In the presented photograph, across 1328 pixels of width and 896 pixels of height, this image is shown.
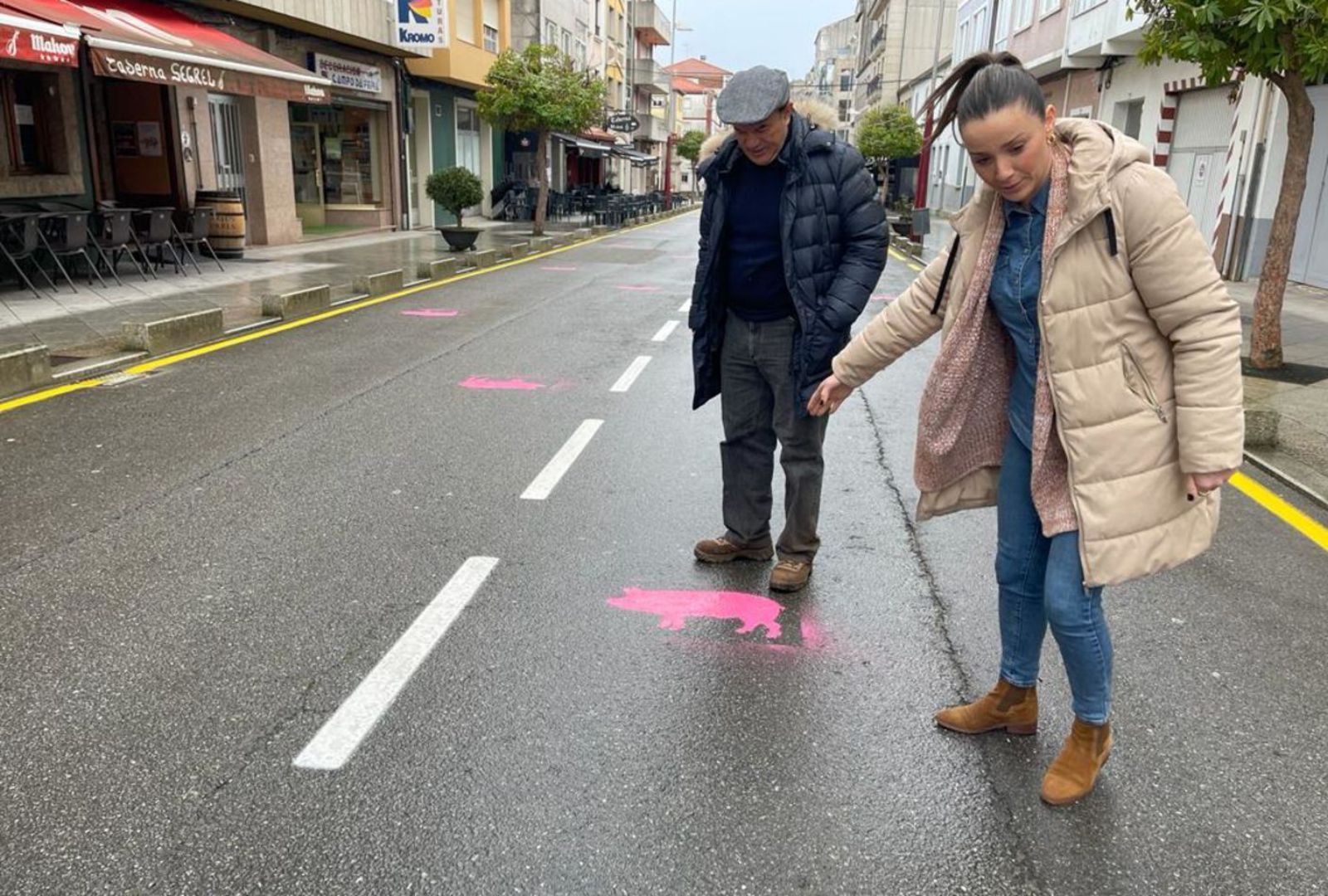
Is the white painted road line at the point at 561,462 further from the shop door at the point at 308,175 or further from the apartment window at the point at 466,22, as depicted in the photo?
the apartment window at the point at 466,22

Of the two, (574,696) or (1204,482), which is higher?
(1204,482)

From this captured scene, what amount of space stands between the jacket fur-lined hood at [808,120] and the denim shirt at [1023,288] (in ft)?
4.44

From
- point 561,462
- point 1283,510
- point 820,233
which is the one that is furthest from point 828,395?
point 1283,510

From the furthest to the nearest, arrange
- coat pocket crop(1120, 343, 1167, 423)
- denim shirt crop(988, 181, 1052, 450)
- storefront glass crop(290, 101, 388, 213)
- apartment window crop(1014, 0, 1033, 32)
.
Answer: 1. apartment window crop(1014, 0, 1033, 32)
2. storefront glass crop(290, 101, 388, 213)
3. denim shirt crop(988, 181, 1052, 450)
4. coat pocket crop(1120, 343, 1167, 423)

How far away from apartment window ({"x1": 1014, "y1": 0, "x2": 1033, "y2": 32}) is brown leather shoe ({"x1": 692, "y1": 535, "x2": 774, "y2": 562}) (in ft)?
90.1

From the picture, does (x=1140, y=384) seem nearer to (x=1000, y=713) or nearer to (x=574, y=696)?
(x=1000, y=713)

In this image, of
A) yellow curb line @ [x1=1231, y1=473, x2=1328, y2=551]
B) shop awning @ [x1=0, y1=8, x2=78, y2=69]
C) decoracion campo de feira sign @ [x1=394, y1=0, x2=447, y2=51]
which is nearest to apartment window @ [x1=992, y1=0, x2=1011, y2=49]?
decoracion campo de feira sign @ [x1=394, y1=0, x2=447, y2=51]

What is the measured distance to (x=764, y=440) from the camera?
174 inches

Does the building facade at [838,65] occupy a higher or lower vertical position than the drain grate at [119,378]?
higher

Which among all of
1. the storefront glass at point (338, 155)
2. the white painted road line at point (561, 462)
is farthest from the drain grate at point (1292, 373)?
the storefront glass at point (338, 155)

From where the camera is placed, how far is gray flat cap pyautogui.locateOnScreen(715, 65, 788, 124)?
356cm

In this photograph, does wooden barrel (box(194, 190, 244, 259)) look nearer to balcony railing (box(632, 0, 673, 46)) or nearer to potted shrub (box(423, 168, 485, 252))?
potted shrub (box(423, 168, 485, 252))

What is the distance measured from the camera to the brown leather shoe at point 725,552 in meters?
4.57

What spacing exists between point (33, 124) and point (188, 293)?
444 cm
